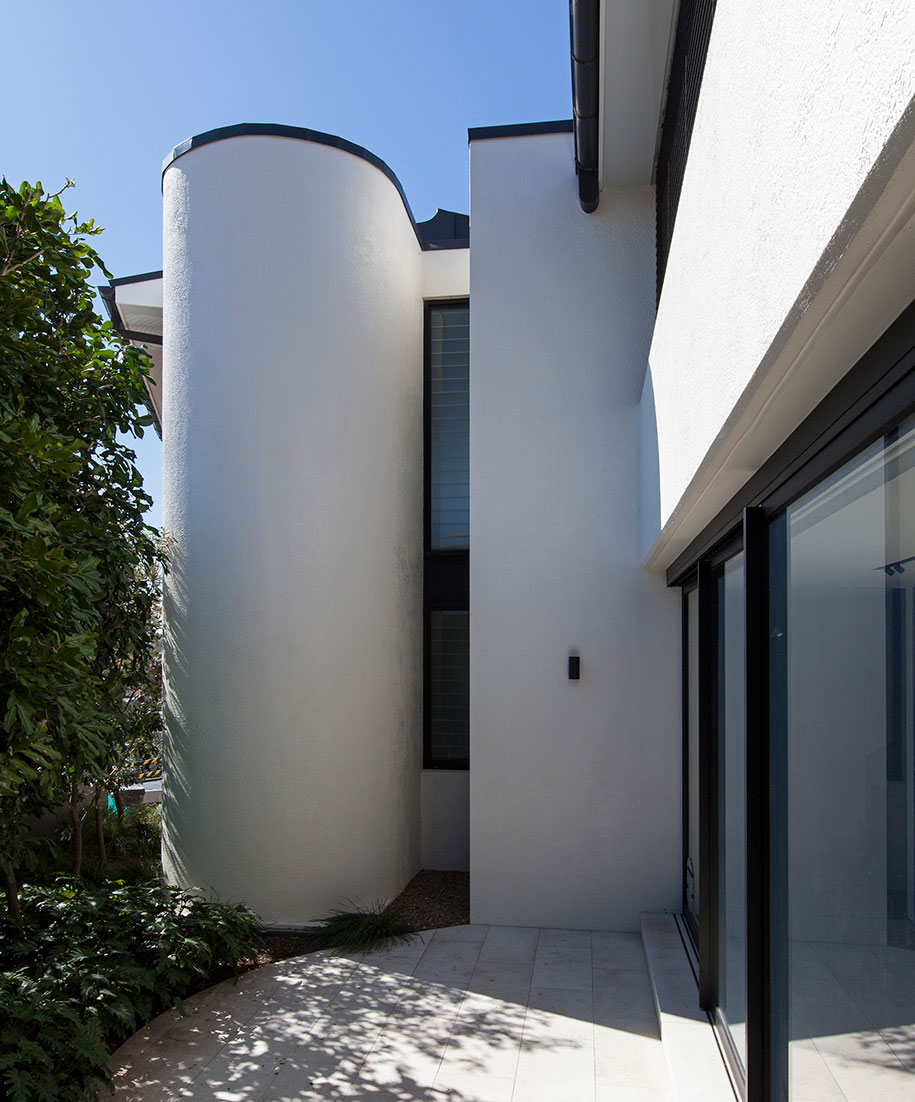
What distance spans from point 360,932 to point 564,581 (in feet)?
9.50

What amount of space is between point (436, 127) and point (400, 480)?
3.91 metres

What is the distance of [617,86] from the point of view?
5320mm

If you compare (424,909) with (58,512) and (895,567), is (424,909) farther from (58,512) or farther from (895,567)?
(895,567)

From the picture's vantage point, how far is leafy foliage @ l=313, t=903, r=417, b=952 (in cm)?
590

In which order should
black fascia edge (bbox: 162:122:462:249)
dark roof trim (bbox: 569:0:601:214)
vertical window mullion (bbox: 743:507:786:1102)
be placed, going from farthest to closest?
1. black fascia edge (bbox: 162:122:462:249)
2. dark roof trim (bbox: 569:0:601:214)
3. vertical window mullion (bbox: 743:507:786:1102)

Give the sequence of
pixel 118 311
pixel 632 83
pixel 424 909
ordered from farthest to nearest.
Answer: pixel 118 311, pixel 424 909, pixel 632 83

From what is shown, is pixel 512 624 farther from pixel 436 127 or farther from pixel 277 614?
pixel 436 127

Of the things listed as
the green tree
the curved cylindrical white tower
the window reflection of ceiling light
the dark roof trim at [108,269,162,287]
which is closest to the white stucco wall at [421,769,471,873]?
the curved cylindrical white tower

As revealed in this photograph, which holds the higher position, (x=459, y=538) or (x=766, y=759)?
(x=459, y=538)

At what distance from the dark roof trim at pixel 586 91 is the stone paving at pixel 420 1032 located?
5.38m

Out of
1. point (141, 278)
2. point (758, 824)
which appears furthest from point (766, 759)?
point (141, 278)

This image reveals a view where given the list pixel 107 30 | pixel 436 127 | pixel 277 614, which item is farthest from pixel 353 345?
pixel 107 30

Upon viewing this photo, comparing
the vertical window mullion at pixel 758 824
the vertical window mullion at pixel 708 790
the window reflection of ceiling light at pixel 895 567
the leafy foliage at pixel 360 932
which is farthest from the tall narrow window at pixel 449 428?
the window reflection of ceiling light at pixel 895 567

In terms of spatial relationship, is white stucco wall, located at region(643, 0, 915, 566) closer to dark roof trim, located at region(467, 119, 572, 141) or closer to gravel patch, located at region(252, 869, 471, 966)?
dark roof trim, located at region(467, 119, 572, 141)
